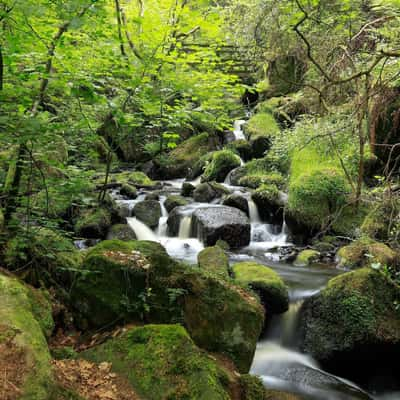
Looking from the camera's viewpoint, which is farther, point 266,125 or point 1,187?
point 266,125

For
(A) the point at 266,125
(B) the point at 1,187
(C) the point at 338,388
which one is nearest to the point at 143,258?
(B) the point at 1,187

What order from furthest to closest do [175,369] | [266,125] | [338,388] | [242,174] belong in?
[266,125]
[242,174]
[338,388]
[175,369]

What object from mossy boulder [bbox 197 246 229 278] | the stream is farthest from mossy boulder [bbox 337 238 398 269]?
mossy boulder [bbox 197 246 229 278]

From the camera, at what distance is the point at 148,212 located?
35.7 feet

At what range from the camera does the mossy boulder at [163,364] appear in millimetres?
2531

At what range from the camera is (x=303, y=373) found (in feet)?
15.4

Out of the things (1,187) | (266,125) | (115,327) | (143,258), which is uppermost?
(266,125)

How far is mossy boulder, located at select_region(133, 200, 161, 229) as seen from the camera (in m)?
10.7

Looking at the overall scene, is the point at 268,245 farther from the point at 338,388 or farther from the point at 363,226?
the point at 338,388

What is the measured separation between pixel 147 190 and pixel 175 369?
37.7 feet

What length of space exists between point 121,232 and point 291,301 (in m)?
5.07

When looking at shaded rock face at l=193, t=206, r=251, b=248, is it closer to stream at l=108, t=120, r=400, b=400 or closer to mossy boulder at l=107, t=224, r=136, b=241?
stream at l=108, t=120, r=400, b=400

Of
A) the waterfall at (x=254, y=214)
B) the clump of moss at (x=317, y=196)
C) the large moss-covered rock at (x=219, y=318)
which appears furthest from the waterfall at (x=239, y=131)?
the large moss-covered rock at (x=219, y=318)

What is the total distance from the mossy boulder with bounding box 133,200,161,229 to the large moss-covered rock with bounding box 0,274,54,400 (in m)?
8.04
